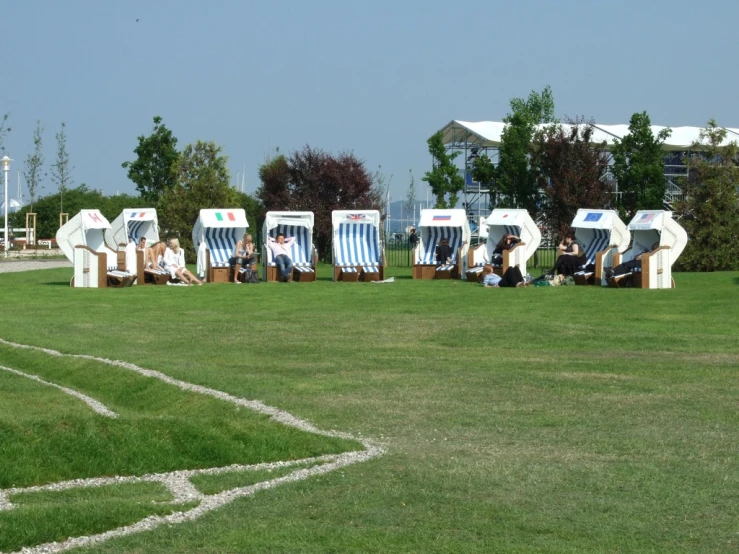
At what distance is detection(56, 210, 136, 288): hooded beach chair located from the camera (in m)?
28.2

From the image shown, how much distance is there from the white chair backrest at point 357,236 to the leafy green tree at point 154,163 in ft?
81.0

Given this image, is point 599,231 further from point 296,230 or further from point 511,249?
point 296,230

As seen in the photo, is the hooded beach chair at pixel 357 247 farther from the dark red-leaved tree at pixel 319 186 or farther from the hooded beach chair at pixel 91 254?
the dark red-leaved tree at pixel 319 186

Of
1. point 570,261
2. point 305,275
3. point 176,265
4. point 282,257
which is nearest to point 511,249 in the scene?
point 570,261

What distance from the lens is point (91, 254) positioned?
28.1 metres

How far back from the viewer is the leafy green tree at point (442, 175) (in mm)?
58875

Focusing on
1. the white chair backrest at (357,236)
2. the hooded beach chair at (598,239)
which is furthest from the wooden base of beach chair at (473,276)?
the hooded beach chair at (598,239)

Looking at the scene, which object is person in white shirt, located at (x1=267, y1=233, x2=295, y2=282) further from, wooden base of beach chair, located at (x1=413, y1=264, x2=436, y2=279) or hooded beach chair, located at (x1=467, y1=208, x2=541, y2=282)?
hooded beach chair, located at (x1=467, y1=208, x2=541, y2=282)

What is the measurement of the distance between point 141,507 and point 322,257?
4140cm

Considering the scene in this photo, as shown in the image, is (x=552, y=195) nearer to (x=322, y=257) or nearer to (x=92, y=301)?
(x=322, y=257)

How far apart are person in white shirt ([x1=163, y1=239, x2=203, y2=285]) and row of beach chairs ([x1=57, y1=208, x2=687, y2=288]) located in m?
0.30

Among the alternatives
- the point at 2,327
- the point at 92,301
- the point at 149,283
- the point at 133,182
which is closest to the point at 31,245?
the point at 133,182

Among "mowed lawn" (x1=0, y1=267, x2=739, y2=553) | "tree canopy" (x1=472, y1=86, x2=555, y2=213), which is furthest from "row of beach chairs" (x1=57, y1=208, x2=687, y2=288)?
"tree canopy" (x1=472, y1=86, x2=555, y2=213)

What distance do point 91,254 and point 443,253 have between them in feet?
32.3
